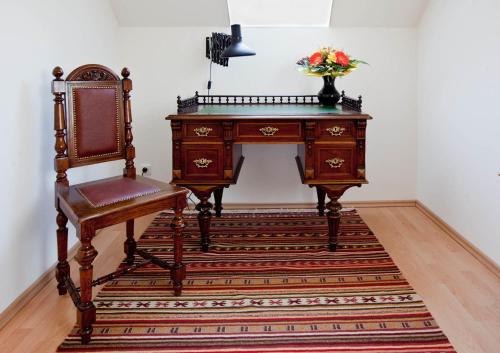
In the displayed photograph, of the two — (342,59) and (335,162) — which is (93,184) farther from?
(342,59)

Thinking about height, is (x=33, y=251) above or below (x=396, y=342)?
above

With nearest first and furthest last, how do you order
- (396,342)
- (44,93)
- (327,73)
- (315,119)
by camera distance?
(396,342) → (44,93) → (315,119) → (327,73)

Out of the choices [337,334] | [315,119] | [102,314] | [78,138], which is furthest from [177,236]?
[315,119]

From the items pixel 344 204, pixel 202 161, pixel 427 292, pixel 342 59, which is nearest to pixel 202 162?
pixel 202 161

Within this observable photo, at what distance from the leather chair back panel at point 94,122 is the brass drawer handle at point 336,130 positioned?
1.06 m

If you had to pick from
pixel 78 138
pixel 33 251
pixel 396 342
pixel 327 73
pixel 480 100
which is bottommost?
pixel 396 342

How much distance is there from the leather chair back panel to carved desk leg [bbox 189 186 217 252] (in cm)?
44

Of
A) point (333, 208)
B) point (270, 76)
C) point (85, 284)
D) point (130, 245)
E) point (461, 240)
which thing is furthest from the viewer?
point (270, 76)

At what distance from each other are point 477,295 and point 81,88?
198 cm

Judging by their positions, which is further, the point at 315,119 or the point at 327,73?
the point at 327,73

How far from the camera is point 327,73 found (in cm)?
273

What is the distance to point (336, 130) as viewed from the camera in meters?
2.40

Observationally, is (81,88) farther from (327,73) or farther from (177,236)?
(327,73)

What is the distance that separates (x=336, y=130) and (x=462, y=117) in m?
0.82
